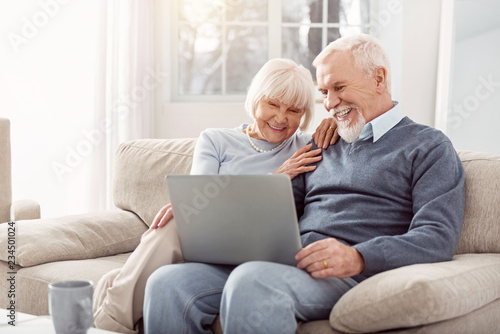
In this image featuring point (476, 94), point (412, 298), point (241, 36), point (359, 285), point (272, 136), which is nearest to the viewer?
point (412, 298)

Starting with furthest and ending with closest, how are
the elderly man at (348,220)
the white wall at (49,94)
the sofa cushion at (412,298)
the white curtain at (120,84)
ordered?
the white curtain at (120,84), the white wall at (49,94), the elderly man at (348,220), the sofa cushion at (412,298)

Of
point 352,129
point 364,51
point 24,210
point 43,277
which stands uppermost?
point 364,51

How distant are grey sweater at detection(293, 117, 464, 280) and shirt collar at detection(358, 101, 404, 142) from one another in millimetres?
14

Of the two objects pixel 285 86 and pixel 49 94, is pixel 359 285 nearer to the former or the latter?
pixel 285 86

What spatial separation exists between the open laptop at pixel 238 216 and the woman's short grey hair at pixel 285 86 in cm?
59

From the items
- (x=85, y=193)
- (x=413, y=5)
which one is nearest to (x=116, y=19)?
(x=85, y=193)

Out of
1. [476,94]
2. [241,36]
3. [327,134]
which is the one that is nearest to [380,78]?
[327,134]

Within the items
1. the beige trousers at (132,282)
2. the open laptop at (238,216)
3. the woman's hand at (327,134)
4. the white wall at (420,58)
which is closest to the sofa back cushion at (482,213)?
the woman's hand at (327,134)

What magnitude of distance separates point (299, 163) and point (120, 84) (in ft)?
6.73

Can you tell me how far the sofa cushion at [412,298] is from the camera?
4.05ft

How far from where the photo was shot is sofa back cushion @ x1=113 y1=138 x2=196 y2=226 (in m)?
2.27

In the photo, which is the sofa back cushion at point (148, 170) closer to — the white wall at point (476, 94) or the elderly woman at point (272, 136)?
the elderly woman at point (272, 136)

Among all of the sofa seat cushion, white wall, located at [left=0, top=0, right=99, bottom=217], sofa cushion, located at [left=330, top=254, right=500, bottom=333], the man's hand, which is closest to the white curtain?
white wall, located at [left=0, top=0, right=99, bottom=217]

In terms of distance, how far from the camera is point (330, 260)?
4.65 feet
